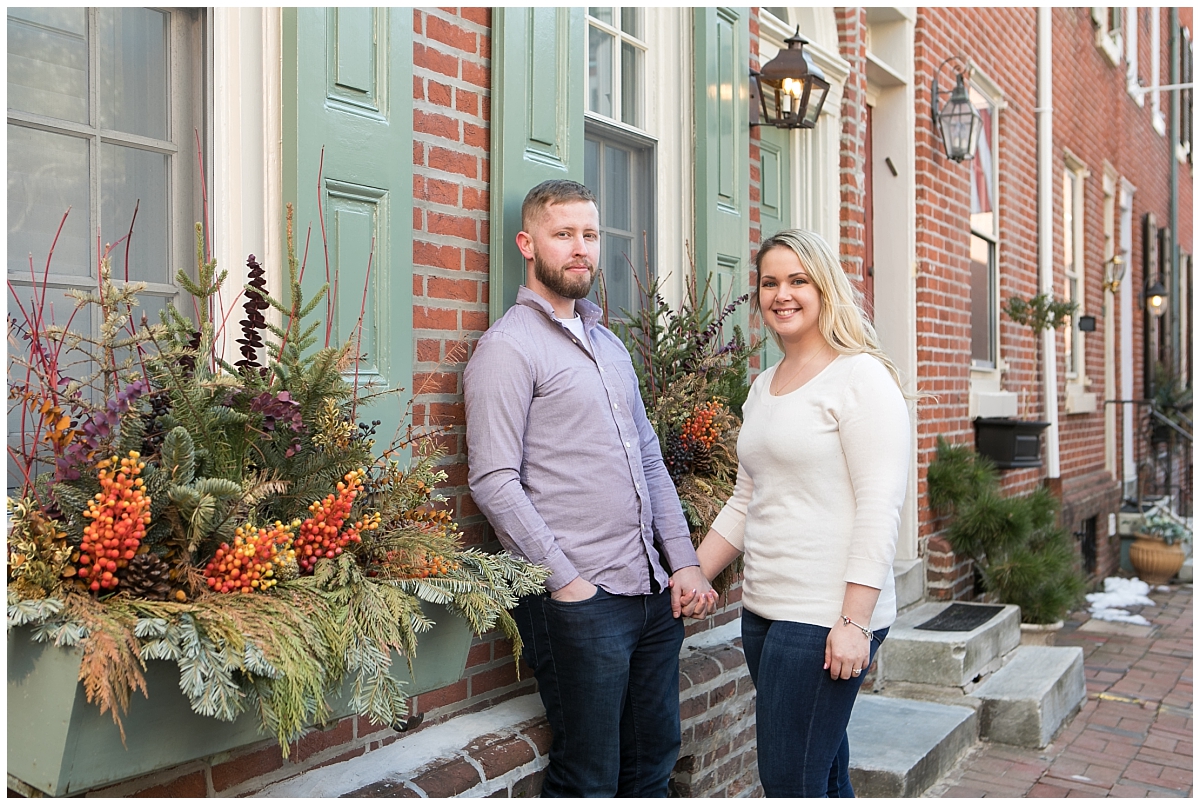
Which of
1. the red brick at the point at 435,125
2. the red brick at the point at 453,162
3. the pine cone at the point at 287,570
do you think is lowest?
the pine cone at the point at 287,570

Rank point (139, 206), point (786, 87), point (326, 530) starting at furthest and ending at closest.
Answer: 1. point (786, 87)
2. point (139, 206)
3. point (326, 530)

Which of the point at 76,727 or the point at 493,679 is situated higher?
the point at 76,727

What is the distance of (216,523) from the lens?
2016mm

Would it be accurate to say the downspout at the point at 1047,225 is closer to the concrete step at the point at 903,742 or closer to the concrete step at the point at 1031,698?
the concrete step at the point at 1031,698

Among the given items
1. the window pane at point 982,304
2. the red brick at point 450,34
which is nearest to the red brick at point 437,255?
the red brick at point 450,34

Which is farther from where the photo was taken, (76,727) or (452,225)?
(452,225)

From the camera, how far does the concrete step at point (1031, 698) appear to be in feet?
16.2

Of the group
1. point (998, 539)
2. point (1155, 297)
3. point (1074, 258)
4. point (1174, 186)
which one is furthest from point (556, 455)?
point (1174, 186)

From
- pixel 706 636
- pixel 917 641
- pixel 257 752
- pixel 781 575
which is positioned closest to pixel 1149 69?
pixel 917 641

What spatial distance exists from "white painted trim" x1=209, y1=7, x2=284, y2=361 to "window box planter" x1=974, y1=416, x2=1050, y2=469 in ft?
18.1

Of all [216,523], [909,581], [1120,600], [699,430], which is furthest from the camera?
[1120,600]

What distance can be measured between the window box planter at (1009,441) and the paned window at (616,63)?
3936 millimetres

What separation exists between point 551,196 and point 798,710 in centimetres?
151

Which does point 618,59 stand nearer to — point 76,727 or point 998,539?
point 76,727
